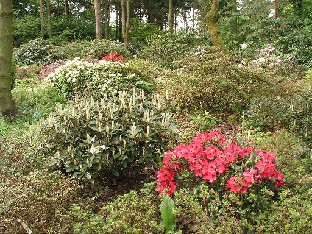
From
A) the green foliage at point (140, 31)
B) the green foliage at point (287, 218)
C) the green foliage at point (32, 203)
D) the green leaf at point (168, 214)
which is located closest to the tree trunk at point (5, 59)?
the green foliage at point (32, 203)

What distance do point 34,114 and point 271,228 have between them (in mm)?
5367

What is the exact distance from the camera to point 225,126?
7.97 m

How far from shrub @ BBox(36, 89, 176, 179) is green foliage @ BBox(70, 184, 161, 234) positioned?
75 cm

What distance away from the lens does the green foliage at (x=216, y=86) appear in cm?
840

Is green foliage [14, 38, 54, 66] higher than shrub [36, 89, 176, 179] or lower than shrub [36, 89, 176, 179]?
higher

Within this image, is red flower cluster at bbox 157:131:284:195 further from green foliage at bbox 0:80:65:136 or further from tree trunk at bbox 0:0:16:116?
tree trunk at bbox 0:0:16:116

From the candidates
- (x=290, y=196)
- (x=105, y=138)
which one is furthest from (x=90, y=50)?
(x=290, y=196)

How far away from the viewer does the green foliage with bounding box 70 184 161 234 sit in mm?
3752

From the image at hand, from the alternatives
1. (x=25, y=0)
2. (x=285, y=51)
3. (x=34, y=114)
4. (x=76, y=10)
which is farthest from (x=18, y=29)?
(x=34, y=114)

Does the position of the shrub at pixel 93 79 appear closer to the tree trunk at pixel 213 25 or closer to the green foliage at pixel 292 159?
the green foliage at pixel 292 159

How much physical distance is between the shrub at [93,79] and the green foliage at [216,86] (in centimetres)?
→ 127

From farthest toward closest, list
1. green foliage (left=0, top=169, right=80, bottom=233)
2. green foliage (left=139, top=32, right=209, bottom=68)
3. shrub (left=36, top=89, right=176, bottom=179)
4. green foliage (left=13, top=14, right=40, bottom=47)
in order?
green foliage (left=13, top=14, right=40, bottom=47) < green foliage (left=139, top=32, right=209, bottom=68) < shrub (left=36, top=89, right=176, bottom=179) < green foliage (left=0, top=169, right=80, bottom=233)

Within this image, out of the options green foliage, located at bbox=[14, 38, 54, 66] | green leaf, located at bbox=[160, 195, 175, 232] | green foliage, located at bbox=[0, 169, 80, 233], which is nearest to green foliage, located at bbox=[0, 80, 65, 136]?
green foliage, located at bbox=[0, 169, 80, 233]

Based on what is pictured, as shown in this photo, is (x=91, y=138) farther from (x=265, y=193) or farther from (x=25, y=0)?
(x=25, y=0)
